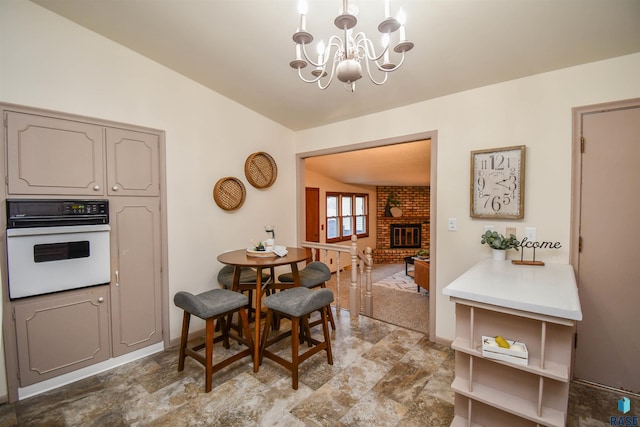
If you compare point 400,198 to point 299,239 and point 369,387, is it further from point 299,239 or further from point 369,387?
point 369,387

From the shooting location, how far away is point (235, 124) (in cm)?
330

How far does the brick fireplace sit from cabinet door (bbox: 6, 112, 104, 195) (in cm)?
647

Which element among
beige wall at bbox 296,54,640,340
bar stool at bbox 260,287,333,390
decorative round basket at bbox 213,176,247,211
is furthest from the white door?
decorative round basket at bbox 213,176,247,211

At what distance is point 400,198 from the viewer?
26.2 feet

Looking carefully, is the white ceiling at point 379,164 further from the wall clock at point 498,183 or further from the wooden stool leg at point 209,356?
the wooden stool leg at point 209,356

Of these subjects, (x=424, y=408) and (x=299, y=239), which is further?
(x=299, y=239)

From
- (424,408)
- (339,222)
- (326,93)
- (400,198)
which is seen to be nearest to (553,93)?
(326,93)

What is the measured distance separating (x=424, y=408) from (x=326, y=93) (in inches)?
106

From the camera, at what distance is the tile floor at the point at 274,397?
6.13ft

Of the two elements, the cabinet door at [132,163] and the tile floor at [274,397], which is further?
the cabinet door at [132,163]

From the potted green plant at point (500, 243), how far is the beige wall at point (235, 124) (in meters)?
0.15

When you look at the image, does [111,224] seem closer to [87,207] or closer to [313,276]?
[87,207]

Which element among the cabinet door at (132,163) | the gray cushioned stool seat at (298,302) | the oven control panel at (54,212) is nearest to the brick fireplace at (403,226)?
the gray cushioned stool seat at (298,302)

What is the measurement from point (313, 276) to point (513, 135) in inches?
84.9
